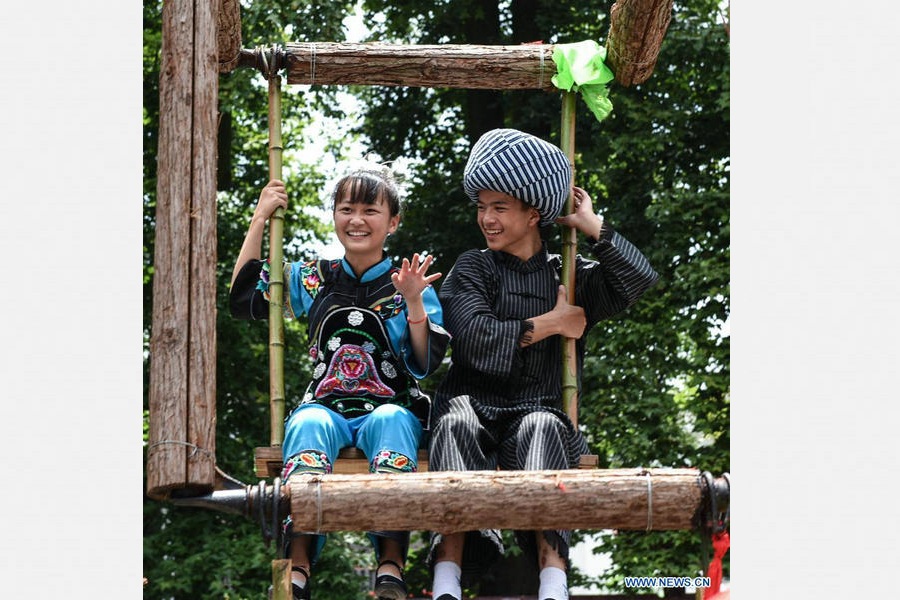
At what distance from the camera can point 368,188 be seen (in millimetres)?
5281

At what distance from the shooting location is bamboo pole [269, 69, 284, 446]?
204 inches

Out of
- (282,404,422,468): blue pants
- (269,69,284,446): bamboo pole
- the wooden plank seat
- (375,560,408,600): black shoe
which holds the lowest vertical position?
(375,560,408,600): black shoe

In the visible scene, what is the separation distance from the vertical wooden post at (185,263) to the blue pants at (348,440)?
530mm

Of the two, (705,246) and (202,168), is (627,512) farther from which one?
(705,246)

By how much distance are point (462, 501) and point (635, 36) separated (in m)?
2.06

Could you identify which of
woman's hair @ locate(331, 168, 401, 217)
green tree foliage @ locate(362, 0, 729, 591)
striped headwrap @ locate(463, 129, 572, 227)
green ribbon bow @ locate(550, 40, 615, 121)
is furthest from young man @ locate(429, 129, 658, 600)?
green tree foliage @ locate(362, 0, 729, 591)

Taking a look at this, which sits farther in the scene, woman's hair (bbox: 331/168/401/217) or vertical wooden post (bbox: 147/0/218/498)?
woman's hair (bbox: 331/168/401/217)

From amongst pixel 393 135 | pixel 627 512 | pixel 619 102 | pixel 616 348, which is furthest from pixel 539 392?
pixel 393 135

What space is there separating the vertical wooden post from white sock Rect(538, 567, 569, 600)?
1152 millimetres

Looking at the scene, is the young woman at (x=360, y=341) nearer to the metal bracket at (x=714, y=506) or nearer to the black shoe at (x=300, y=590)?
the black shoe at (x=300, y=590)

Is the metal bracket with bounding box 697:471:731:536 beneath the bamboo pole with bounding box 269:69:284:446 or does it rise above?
beneath

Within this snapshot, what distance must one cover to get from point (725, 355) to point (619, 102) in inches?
86.1

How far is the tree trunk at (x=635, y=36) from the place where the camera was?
210 inches

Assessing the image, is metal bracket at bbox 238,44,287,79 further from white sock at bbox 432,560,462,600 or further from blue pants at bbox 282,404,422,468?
white sock at bbox 432,560,462,600
